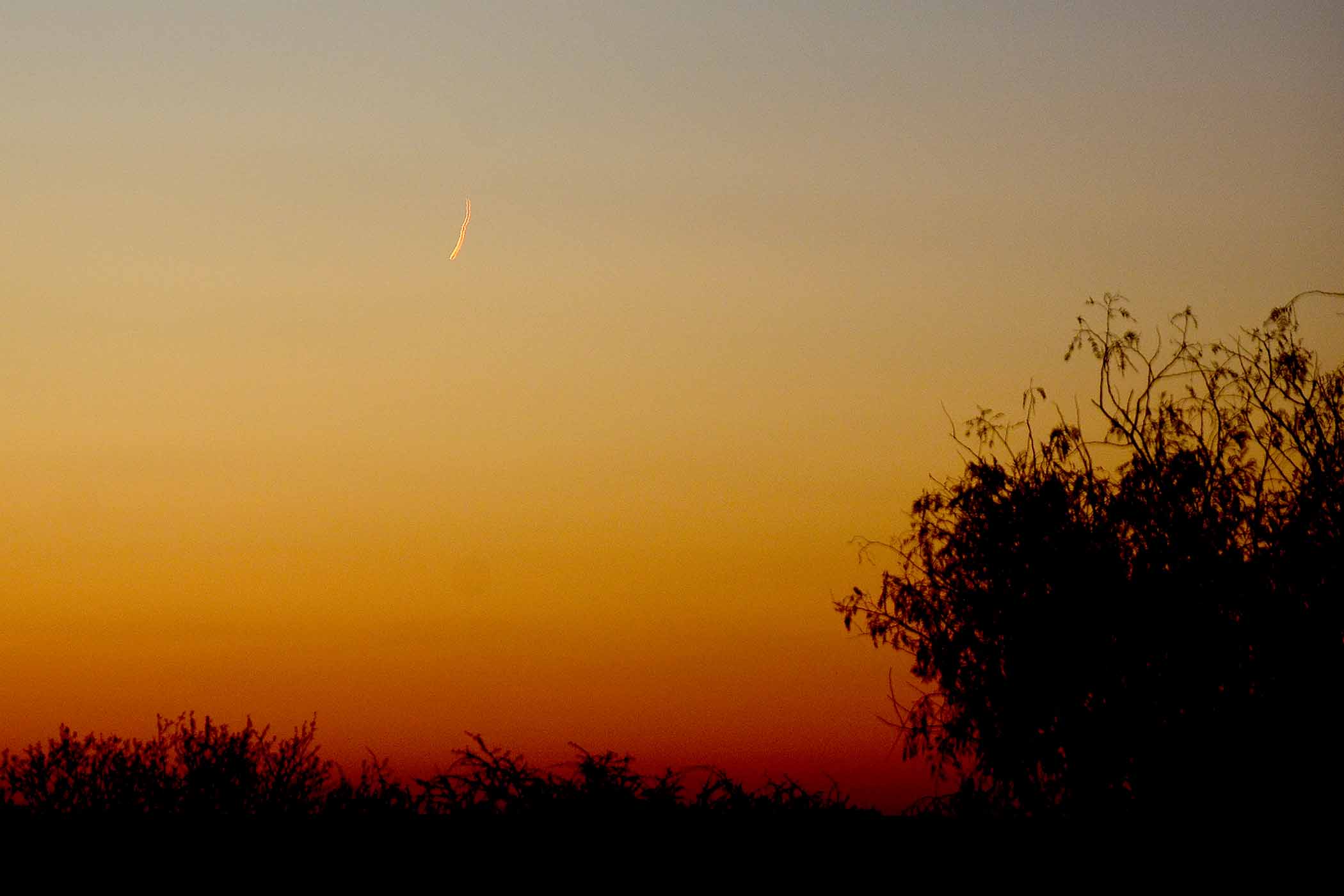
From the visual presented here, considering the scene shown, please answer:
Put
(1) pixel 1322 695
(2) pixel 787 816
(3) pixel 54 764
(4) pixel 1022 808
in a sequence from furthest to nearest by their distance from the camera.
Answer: (3) pixel 54 764 → (1) pixel 1322 695 → (4) pixel 1022 808 → (2) pixel 787 816

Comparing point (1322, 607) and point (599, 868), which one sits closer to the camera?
point (599, 868)

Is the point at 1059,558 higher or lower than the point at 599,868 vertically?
higher

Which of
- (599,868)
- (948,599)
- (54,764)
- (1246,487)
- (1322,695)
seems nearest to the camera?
(599,868)

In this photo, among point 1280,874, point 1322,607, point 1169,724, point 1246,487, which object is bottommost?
point 1280,874

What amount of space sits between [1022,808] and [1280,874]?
1.82 meters

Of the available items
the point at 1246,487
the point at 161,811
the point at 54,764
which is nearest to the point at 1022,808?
the point at 161,811

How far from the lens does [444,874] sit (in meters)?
8.59

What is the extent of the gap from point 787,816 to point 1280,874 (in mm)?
2913

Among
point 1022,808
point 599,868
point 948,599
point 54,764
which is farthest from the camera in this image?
point 54,764

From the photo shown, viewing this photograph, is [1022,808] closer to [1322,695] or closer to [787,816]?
[787,816]

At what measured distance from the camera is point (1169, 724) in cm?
2900

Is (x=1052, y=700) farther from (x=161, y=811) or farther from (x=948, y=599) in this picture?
(x=161, y=811)

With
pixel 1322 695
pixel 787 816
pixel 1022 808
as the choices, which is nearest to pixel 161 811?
pixel 787 816

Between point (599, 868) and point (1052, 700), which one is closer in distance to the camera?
point (599, 868)
